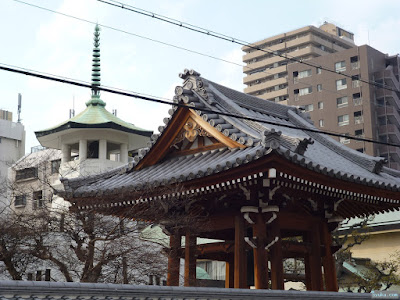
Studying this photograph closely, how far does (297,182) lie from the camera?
16312mm

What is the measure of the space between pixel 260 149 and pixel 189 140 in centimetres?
405

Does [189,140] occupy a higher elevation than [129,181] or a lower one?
higher

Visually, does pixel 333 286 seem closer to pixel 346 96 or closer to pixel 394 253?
pixel 394 253

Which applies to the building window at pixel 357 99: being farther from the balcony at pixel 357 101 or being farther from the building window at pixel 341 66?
the building window at pixel 341 66

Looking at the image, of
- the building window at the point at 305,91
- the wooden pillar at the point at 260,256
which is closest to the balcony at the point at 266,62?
the building window at the point at 305,91

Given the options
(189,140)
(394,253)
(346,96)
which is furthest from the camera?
(346,96)

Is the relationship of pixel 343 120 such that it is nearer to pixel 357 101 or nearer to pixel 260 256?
pixel 357 101

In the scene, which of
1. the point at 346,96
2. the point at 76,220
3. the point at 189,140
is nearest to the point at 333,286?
the point at 189,140

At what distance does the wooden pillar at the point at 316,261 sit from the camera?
60.8 ft

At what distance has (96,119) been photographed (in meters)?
54.9

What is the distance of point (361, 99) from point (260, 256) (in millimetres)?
59163

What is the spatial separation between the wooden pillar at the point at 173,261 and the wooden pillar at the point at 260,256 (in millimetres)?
2650

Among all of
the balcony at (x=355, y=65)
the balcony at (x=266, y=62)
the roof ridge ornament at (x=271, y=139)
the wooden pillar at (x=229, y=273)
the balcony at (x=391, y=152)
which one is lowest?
the wooden pillar at (x=229, y=273)

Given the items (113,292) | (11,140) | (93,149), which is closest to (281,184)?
(113,292)
